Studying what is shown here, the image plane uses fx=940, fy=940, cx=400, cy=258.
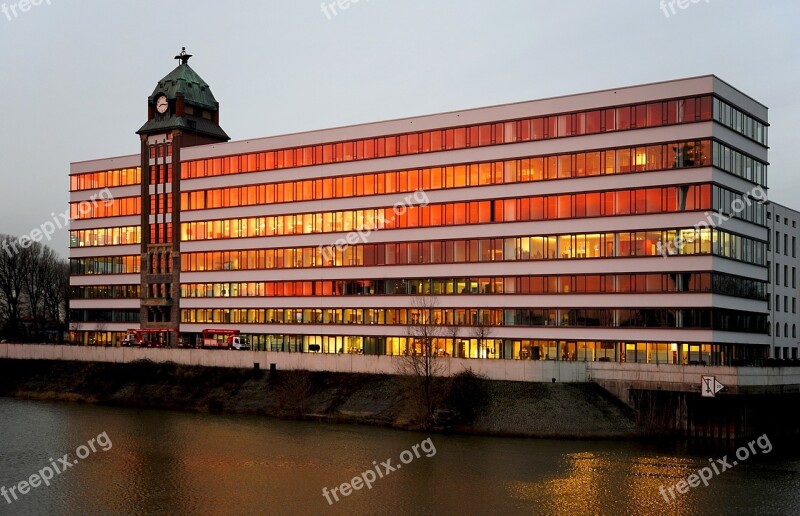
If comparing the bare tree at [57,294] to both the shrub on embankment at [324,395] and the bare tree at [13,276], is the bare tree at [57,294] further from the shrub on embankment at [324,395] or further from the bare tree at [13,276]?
A: the shrub on embankment at [324,395]

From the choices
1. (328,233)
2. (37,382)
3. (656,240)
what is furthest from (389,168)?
(37,382)

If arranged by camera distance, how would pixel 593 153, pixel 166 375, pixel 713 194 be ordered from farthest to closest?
1. pixel 166 375
2. pixel 593 153
3. pixel 713 194

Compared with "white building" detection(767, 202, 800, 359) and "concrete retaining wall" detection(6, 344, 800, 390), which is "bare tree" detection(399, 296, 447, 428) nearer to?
"concrete retaining wall" detection(6, 344, 800, 390)

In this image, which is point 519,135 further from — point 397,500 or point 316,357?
point 397,500

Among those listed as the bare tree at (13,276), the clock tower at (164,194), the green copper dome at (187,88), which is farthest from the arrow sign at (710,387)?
the bare tree at (13,276)

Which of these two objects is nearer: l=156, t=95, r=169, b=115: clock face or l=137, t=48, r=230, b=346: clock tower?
l=137, t=48, r=230, b=346: clock tower

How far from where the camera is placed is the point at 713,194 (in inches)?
3442

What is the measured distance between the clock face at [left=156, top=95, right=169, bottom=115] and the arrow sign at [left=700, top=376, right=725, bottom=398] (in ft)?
270

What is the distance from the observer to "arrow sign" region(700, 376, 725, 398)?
74688 millimetres

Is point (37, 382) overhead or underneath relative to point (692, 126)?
underneath

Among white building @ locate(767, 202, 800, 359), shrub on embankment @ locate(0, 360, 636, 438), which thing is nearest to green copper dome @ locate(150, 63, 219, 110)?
shrub on embankment @ locate(0, 360, 636, 438)

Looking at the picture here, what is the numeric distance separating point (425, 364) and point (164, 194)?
57.7 meters

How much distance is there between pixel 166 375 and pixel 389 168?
1349 inches

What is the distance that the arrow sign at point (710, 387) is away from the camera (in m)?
74.7
